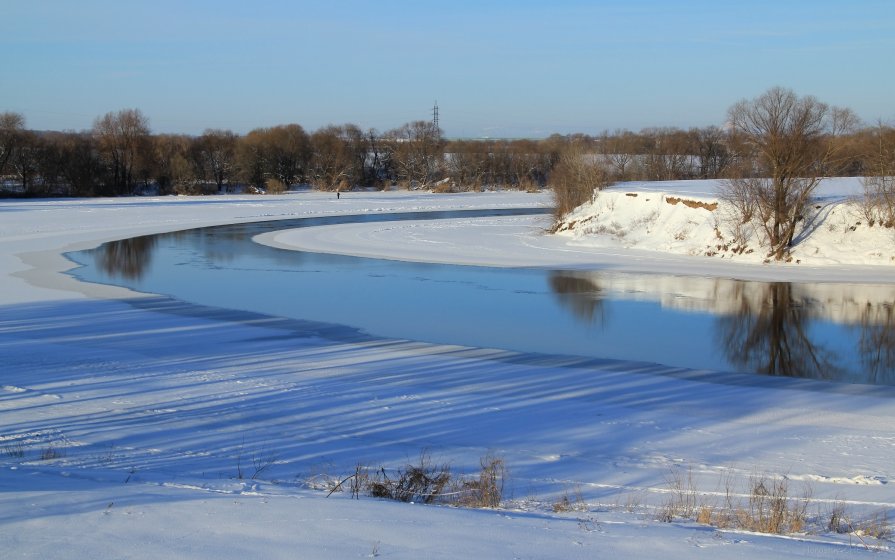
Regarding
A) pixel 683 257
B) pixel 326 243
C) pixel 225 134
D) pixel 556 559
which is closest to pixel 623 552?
pixel 556 559

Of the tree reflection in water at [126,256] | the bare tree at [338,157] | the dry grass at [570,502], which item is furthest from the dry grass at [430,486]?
the bare tree at [338,157]

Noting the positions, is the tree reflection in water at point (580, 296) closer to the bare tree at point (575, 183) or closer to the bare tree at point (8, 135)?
the bare tree at point (575, 183)

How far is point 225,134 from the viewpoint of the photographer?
8775cm

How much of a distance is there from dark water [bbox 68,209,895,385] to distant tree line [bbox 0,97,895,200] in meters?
36.0

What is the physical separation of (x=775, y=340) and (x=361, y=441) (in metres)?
9.27

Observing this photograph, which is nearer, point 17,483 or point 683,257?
point 17,483

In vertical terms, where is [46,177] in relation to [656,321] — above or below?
above

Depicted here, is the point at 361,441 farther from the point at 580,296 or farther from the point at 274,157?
the point at 274,157

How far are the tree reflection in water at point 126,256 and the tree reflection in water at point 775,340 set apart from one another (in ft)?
50.0

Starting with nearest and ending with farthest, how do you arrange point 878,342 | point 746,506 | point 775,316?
point 746,506
point 878,342
point 775,316

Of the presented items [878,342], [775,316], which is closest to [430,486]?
[878,342]

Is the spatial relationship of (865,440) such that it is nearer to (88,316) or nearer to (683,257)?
(88,316)

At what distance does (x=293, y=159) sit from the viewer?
82.1 metres

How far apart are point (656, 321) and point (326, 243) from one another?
729 inches
